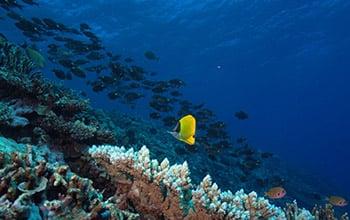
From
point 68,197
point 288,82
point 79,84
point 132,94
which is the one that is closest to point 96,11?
point 132,94

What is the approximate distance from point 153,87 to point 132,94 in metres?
1.03

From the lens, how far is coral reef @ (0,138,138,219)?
6.96 ft

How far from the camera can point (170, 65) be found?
60.8 metres

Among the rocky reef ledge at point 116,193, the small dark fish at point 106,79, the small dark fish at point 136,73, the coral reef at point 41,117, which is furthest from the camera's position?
the small dark fish at point 136,73

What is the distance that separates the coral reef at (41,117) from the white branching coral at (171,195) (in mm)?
953

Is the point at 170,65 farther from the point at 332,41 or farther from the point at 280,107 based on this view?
the point at 280,107

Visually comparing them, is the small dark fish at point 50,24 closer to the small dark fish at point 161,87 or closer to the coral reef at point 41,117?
the small dark fish at point 161,87

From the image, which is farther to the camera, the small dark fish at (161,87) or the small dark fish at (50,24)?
the small dark fish at (161,87)

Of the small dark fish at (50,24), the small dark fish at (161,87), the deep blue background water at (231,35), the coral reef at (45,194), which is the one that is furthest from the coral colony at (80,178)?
the deep blue background water at (231,35)

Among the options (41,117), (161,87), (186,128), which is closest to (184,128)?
(186,128)

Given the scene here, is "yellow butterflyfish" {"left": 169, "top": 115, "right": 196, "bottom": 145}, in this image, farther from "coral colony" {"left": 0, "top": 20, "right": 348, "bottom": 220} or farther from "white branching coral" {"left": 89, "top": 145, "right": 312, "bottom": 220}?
"white branching coral" {"left": 89, "top": 145, "right": 312, "bottom": 220}

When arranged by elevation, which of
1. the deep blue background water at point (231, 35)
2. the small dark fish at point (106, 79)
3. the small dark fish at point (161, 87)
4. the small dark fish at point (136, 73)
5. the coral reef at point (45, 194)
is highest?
the deep blue background water at point (231, 35)

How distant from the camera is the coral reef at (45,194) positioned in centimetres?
212

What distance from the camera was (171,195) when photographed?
351 cm
